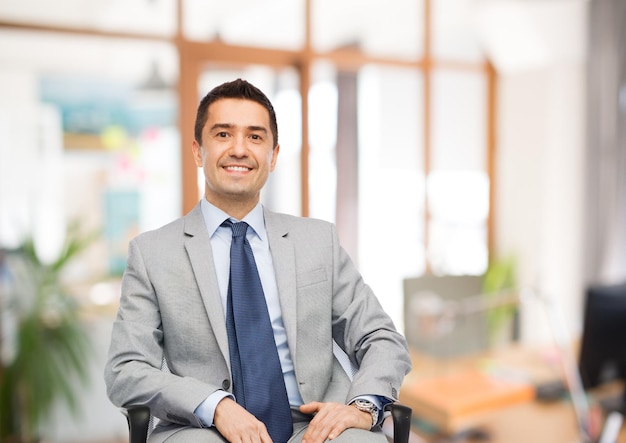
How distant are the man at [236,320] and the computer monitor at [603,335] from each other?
1.45 meters

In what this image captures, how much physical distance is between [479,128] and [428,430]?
308 centimetres

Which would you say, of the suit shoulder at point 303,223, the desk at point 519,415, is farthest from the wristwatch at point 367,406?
the desk at point 519,415

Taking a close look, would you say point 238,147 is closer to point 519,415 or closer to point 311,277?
point 311,277

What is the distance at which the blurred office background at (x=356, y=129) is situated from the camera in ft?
11.9

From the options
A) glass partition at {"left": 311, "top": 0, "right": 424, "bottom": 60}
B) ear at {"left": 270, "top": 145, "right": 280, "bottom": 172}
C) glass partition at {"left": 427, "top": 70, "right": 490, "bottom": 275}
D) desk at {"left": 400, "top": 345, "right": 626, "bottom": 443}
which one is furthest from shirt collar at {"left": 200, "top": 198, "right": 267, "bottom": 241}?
glass partition at {"left": 427, "top": 70, "right": 490, "bottom": 275}

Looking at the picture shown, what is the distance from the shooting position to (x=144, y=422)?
45.7 inches

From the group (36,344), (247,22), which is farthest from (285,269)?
(247,22)

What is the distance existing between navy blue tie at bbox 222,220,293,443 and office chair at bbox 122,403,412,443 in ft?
0.63

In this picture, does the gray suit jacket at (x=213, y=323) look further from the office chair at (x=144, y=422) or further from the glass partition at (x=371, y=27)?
the glass partition at (x=371, y=27)

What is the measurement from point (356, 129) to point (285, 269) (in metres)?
3.56

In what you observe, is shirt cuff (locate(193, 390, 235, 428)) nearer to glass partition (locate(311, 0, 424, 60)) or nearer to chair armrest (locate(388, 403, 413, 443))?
chair armrest (locate(388, 403, 413, 443))

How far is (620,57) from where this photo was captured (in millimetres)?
4637

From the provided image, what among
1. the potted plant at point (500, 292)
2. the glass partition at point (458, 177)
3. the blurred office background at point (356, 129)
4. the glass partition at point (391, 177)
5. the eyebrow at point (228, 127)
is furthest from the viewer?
the glass partition at point (458, 177)

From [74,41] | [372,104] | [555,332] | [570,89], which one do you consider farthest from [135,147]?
[570,89]
